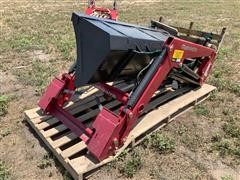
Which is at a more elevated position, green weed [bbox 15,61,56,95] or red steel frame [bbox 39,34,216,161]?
red steel frame [bbox 39,34,216,161]

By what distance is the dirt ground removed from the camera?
4230 mm

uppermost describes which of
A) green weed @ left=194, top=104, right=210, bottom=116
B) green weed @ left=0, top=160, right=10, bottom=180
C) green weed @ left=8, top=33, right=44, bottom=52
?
green weed @ left=194, top=104, right=210, bottom=116

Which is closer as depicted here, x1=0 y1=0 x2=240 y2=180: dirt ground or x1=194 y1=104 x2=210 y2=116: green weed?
x1=0 y1=0 x2=240 y2=180: dirt ground

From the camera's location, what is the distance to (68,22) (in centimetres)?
1191

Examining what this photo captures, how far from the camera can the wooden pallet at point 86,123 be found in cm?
410

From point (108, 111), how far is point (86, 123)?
953 millimetres

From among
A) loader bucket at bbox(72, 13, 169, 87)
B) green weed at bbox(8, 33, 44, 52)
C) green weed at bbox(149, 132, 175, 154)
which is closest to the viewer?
loader bucket at bbox(72, 13, 169, 87)

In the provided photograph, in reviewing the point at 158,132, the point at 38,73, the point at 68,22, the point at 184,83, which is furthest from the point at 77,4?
the point at 158,132

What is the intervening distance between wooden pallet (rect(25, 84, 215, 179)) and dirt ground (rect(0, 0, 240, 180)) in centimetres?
14

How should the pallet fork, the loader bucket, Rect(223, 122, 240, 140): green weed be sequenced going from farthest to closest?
1. Rect(223, 122, 240, 140): green weed
2. the pallet fork
3. the loader bucket

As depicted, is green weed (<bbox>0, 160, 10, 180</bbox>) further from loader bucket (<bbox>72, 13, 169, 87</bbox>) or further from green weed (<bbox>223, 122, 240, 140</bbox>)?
green weed (<bbox>223, 122, 240, 140</bbox>)

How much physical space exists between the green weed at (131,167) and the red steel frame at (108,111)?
244 millimetres

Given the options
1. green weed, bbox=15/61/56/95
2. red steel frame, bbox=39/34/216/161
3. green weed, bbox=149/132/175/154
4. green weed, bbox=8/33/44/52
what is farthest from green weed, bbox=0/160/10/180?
green weed, bbox=8/33/44/52

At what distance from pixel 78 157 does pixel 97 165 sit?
1.08ft
